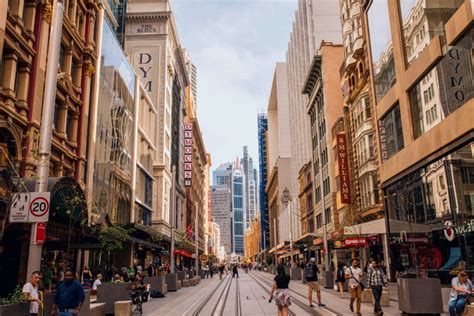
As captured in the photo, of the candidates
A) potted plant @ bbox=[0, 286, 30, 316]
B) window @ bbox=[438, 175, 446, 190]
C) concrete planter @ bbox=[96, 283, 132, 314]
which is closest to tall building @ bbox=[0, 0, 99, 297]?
concrete planter @ bbox=[96, 283, 132, 314]

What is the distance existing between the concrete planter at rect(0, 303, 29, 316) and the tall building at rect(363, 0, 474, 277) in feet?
42.5

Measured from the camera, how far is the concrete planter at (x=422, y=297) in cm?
1405

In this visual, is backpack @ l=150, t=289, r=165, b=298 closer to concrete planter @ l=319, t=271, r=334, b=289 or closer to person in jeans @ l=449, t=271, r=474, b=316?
concrete planter @ l=319, t=271, r=334, b=289

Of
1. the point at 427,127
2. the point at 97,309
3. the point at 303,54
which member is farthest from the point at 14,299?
the point at 303,54

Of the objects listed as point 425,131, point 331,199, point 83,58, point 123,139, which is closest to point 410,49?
point 425,131

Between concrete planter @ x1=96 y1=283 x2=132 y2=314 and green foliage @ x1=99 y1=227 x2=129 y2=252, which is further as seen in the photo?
green foliage @ x1=99 y1=227 x2=129 y2=252

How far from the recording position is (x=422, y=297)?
1415 centimetres

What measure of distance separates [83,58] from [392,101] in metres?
21.5

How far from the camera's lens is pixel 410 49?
27672mm

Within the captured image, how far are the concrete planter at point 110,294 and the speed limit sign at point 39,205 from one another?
24.1 feet

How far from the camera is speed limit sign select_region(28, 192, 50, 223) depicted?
983cm

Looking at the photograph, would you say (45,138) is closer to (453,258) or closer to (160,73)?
(453,258)

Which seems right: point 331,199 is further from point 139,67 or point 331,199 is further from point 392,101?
point 139,67

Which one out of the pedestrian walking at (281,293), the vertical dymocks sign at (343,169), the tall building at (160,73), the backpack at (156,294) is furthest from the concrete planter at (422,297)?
the tall building at (160,73)
